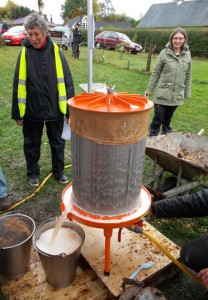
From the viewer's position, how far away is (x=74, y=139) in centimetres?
177

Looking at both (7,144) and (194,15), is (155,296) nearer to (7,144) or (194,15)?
(7,144)

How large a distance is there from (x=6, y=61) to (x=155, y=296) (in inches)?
532

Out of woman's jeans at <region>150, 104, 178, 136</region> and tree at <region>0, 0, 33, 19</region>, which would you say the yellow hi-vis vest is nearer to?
woman's jeans at <region>150, 104, 178, 136</region>

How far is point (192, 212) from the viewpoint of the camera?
213 cm

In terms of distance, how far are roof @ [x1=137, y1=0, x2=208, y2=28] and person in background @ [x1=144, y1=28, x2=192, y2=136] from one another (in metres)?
30.7

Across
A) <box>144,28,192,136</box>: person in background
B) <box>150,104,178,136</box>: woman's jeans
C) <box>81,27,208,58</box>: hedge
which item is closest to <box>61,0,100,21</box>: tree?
<box>81,27,208,58</box>: hedge

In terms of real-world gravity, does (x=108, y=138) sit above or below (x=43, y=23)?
below

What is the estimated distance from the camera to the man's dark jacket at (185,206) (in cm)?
209

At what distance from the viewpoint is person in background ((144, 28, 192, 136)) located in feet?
14.3

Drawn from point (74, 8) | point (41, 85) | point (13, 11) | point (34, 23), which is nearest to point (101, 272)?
point (41, 85)

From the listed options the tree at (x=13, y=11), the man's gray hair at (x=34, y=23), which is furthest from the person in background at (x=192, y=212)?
the tree at (x=13, y=11)

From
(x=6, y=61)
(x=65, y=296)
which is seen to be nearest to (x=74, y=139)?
(x=65, y=296)

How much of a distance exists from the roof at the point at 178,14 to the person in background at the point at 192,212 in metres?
33.7

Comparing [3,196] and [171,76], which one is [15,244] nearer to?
[3,196]
